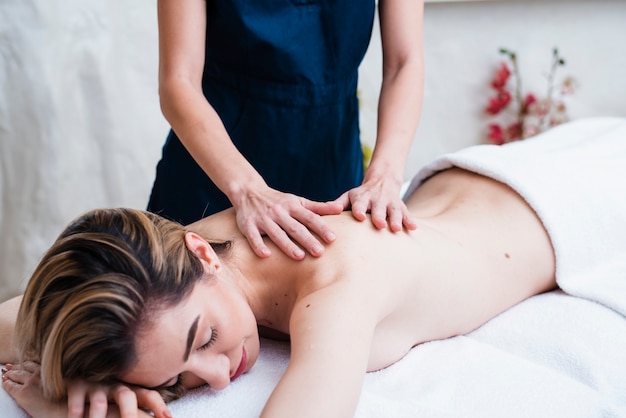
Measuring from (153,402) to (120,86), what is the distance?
6.68ft

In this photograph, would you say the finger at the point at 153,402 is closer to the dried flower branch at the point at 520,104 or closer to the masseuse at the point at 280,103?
the masseuse at the point at 280,103

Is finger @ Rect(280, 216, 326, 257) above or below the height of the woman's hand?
above

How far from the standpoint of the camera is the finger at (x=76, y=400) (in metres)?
1.08

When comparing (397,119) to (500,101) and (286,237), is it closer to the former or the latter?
(286,237)

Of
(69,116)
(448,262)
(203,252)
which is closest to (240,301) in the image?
(203,252)

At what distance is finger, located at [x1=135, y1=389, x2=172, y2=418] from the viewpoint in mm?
1103

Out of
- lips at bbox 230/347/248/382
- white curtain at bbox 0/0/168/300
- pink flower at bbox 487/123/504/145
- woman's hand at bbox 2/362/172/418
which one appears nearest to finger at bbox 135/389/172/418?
woman's hand at bbox 2/362/172/418

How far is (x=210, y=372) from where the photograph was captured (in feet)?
3.77

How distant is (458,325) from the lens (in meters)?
1.47

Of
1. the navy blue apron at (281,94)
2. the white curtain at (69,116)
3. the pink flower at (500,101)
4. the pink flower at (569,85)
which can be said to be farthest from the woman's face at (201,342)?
the pink flower at (569,85)

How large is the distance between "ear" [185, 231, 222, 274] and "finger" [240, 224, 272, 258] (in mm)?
81

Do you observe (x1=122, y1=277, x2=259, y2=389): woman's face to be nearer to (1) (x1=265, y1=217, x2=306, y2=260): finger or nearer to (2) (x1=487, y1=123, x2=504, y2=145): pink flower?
(1) (x1=265, y1=217, x2=306, y2=260): finger

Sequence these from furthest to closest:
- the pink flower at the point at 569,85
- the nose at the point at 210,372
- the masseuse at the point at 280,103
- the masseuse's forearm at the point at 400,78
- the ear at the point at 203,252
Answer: the pink flower at the point at 569,85 < the masseuse's forearm at the point at 400,78 < the masseuse at the point at 280,103 < the ear at the point at 203,252 < the nose at the point at 210,372

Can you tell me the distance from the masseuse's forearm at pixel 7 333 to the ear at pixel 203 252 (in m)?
0.40
